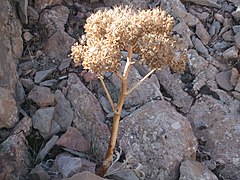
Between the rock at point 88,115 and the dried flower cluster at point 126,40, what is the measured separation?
1195mm

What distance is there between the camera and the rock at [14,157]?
154 inches

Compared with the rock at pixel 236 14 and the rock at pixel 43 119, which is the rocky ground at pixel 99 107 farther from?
the rock at pixel 236 14

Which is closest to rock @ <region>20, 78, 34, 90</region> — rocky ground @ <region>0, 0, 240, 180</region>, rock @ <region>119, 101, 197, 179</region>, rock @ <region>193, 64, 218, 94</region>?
rocky ground @ <region>0, 0, 240, 180</region>

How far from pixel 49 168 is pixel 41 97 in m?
0.72

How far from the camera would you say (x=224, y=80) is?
16.8 feet

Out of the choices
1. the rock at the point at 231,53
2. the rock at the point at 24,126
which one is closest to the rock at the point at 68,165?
the rock at the point at 24,126

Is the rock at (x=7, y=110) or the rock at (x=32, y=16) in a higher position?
the rock at (x=32, y=16)

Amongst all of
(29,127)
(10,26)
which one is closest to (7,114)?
(29,127)

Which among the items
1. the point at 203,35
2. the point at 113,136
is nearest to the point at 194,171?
the point at 113,136

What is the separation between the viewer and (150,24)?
3338 mm

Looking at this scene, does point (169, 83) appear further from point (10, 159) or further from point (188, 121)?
point (10, 159)

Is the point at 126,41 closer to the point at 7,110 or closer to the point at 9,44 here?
the point at 7,110

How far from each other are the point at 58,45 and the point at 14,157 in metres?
1.51

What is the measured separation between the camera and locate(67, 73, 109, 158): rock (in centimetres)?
441
